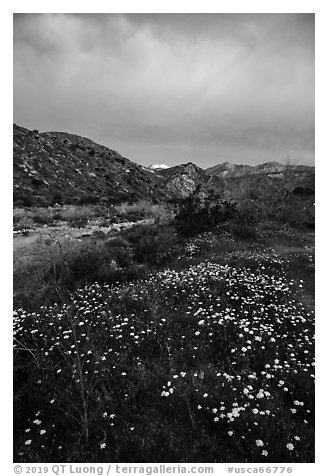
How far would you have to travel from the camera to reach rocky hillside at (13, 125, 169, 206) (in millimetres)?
33938

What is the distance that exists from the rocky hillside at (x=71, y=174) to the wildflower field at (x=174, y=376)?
23873mm

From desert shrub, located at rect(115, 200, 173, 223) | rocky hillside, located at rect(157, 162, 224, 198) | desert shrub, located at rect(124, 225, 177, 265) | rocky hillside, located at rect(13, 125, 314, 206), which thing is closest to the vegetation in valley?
desert shrub, located at rect(124, 225, 177, 265)

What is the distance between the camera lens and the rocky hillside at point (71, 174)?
3394cm

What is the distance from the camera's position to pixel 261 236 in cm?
1163

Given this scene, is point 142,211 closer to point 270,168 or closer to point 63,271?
point 270,168

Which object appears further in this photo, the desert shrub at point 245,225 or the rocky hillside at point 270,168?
the desert shrub at point 245,225

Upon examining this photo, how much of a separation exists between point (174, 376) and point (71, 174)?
45905 mm

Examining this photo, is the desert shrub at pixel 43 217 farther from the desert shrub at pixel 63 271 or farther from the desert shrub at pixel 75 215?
the desert shrub at pixel 63 271

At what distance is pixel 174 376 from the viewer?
13.4 feet

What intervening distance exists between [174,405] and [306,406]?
1.56m

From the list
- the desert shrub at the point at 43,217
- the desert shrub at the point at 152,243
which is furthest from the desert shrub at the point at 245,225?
the desert shrub at the point at 43,217

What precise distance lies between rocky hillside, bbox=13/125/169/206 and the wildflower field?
23873 mm

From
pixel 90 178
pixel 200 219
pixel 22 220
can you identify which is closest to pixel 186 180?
pixel 22 220
